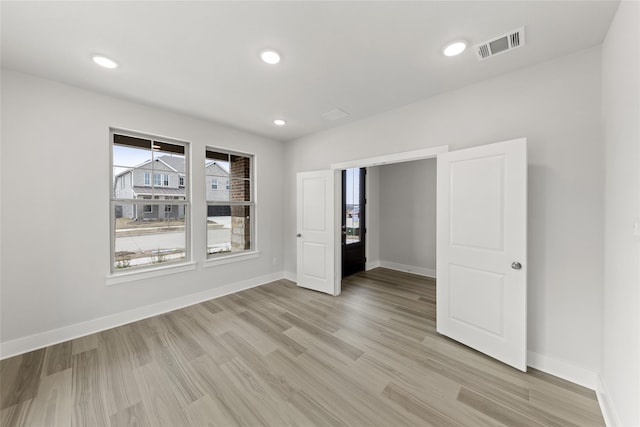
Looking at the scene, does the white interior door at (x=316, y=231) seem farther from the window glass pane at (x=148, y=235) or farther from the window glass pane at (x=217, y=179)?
the window glass pane at (x=148, y=235)

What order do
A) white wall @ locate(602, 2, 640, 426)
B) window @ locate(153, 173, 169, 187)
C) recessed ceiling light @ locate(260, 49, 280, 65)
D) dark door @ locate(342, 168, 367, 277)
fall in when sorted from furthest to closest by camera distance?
1. dark door @ locate(342, 168, 367, 277)
2. window @ locate(153, 173, 169, 187)
3. recessed ceiling light @ locate(260, 49, 280, 65)
4. white wall @ locate(602, 2, 640, 426)

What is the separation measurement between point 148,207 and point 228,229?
3.95ft

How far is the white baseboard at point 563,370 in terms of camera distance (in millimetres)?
1877

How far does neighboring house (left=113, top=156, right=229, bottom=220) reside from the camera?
2.99m

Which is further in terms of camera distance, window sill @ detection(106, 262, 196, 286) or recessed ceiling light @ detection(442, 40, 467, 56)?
window sill @ detection(106, 262, 196, 286)

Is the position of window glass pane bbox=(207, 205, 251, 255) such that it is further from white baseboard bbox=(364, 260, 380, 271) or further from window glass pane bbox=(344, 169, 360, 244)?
white baseboard bbox=(364, 260, 380, 271)

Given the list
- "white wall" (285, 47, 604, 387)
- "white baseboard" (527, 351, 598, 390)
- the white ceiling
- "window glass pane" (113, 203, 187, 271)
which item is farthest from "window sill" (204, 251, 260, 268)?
"white baseboard" (527, 351, 598, 390)

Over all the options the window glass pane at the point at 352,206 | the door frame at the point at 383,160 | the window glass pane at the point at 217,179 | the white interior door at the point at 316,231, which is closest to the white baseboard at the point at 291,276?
the white interior door at the point at 316,231

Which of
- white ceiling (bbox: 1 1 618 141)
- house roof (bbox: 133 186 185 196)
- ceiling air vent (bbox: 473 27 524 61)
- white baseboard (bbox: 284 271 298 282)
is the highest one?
white ceiling (bbox: 1 1 618 141)

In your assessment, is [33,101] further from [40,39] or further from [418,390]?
[418,390]

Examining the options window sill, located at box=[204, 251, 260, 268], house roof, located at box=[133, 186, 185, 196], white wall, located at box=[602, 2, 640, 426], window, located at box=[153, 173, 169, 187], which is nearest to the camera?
white wall, located at box=[602, 2, 640, 426]

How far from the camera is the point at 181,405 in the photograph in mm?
1697

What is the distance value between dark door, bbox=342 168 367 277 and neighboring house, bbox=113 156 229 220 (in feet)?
9.08

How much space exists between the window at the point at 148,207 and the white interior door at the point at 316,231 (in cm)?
179
